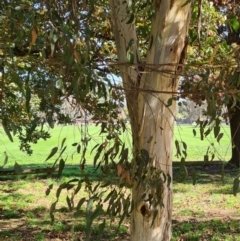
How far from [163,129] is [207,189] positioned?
589 cm

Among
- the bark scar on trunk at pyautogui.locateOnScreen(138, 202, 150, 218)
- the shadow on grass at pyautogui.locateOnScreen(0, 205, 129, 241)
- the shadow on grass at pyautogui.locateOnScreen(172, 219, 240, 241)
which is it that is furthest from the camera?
the shadow on grass at pyautogui.locateOnScreen(0, 205, 129, 241)

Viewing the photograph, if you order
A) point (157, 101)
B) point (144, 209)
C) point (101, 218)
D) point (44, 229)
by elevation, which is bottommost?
point (44, 229)

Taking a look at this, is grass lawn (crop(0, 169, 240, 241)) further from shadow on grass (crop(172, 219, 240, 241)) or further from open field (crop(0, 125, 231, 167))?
open field (crop(0, 125, 231, 167))

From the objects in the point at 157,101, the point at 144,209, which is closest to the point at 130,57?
the point at 157,101

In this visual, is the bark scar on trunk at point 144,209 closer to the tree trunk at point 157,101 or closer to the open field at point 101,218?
the tree trunk at point 157,101

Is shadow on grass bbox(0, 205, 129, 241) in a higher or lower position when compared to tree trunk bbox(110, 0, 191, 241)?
lower

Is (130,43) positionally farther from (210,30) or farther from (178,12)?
(210,30)

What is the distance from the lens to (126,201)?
2.29 metres

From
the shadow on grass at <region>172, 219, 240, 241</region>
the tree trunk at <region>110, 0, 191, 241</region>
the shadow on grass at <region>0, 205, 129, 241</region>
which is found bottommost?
the shadow on grass at <region>0, 205, 129, 241</region>

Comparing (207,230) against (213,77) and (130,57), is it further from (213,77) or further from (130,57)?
(130,57)

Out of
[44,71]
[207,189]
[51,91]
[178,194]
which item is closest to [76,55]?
[51,91]

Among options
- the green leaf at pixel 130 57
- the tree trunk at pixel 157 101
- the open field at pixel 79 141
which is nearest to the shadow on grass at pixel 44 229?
the open field at pixel 79 141

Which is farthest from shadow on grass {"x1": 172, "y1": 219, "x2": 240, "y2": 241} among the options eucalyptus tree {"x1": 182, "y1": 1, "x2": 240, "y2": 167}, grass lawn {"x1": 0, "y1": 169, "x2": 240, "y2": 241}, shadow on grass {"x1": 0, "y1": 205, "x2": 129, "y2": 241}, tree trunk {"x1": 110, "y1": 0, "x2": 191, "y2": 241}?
tree trunk {"x1": 110, "y1": 0, "x2": 191, "y2": 241}

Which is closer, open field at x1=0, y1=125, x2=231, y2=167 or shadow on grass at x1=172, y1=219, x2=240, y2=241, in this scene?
open field at x1=0, y1=125, x2=231, y2=167
